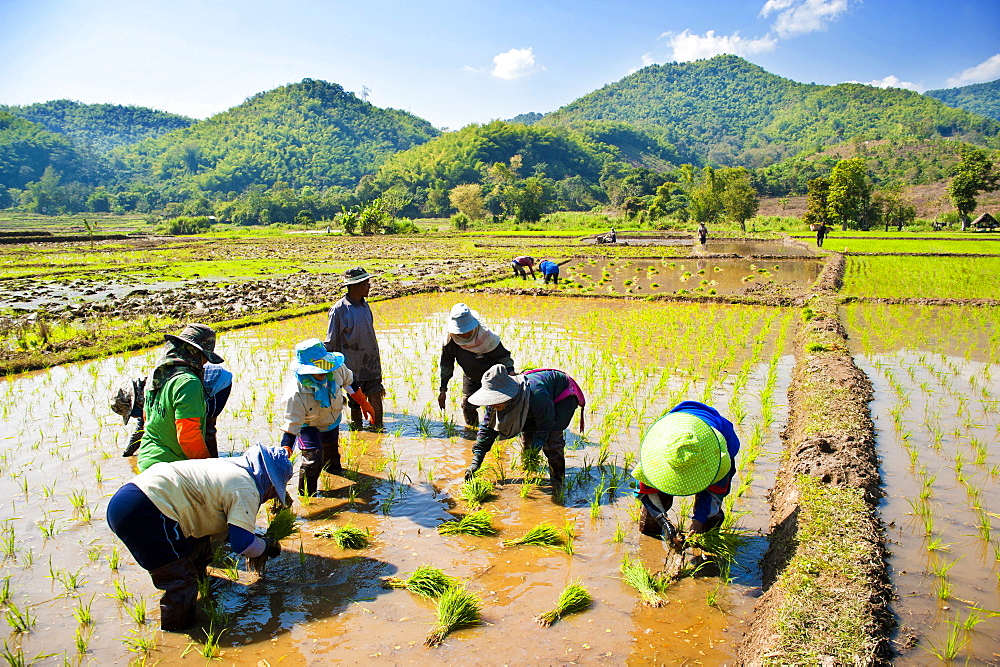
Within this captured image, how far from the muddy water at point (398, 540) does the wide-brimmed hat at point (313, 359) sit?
0.94 meters

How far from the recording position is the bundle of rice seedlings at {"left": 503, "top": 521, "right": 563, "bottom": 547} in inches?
143

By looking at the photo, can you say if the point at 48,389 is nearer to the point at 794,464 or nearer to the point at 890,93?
the point at 794,464

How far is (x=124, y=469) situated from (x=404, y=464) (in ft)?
7.33

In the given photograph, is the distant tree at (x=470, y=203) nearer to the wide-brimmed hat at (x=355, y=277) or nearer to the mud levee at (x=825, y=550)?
the wide-brimmed hat at (x=355, y=277)

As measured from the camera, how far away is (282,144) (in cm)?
12519

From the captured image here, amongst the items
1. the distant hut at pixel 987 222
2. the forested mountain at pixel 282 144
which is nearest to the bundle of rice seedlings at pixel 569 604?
the distant hut at pixel 987 222

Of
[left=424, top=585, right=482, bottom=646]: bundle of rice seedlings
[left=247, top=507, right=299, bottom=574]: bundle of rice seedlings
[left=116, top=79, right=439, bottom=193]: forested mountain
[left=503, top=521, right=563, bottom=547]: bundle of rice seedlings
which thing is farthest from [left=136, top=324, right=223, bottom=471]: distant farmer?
[left=116, top=79, right=439, bottom=193]: forested mountain

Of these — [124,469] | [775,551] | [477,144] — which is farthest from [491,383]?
[477,144]

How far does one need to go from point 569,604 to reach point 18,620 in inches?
109

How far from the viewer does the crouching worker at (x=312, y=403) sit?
4.14 metres

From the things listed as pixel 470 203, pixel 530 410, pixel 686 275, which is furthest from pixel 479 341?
pixel 470 203

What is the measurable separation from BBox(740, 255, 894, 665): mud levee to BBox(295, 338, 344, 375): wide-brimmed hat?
119 inches

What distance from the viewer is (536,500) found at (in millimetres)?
4273

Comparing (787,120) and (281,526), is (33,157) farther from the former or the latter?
(787,120)
